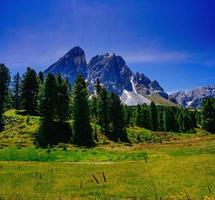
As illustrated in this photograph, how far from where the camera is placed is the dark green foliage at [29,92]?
10769 centimetres

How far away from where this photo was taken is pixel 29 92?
10781cm

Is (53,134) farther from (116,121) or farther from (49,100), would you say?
(116,121)

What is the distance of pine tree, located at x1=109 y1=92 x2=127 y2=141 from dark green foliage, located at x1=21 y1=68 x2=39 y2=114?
25.1 meters

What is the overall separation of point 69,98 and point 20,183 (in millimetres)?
65724

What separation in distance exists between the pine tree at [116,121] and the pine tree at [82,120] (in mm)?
14787

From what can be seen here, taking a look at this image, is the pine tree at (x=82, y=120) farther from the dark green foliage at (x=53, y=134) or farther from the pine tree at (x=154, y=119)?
the pine tree at (x=154, y=119)

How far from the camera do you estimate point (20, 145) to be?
72.0 m

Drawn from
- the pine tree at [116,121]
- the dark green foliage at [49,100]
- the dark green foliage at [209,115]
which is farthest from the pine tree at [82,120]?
the dark green foliage at [209,115]

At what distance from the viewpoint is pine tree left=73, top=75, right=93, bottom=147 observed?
267 feet

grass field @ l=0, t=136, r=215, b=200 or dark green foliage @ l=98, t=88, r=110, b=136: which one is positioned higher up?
dark green foliage @ l=98, t=88, r=110, b=136

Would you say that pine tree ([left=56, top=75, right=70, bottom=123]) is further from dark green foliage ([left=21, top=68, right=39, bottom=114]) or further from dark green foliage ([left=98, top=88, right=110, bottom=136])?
dark green foliage ([left=98, top=88, right=110, bottom=136])

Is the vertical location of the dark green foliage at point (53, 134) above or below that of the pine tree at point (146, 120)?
below

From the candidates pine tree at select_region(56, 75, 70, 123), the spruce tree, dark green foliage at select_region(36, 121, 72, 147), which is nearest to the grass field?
dark green foliage at select_region(36, 121, 72, 147)

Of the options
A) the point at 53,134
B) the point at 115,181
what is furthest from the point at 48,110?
the point at 115,181
